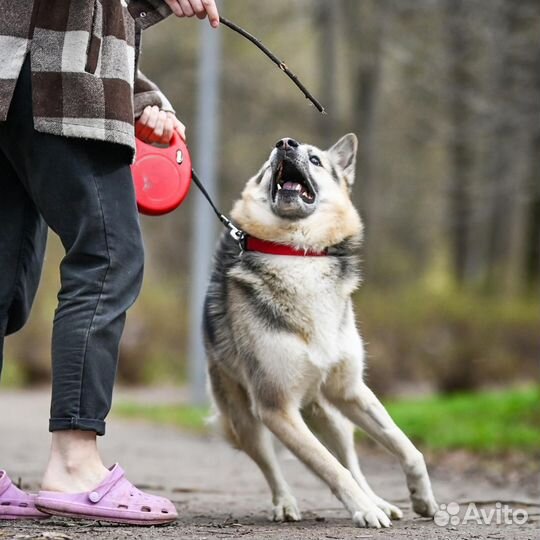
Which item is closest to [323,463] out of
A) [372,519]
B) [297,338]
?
[372,519]

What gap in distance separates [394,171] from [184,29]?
21.6ft

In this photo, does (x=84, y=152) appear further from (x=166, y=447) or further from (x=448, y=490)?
(x=166, y=447)

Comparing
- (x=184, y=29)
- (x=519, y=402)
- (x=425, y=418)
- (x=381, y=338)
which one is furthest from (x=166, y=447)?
(x=184, y=29)

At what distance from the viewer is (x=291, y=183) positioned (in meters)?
4.89

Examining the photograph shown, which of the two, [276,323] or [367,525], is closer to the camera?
[367,525]

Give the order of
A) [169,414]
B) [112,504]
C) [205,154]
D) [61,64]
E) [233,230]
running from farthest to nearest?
[205,154] → [169,414] → [233,230] → [112,504] → [61,64]

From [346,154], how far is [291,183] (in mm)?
431

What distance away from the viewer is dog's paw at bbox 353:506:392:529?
4.12m

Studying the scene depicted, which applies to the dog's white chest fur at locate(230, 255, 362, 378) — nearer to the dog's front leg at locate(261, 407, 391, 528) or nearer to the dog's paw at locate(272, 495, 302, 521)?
the dog's front leg at locate(261, 407, 391, 528)

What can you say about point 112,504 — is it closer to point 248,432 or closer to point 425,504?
point 248,432

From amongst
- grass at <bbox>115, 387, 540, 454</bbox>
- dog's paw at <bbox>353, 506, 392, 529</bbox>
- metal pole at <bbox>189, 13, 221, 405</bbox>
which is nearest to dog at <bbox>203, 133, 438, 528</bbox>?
dog's paw at <bbox>353, 506, 392, 529</bbox>

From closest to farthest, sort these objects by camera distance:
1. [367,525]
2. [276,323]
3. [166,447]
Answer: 1. [367,525]
2. [276,323]
3. [166,447]

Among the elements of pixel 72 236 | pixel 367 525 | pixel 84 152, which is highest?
pixel 84 152

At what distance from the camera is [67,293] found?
12.1 ft
